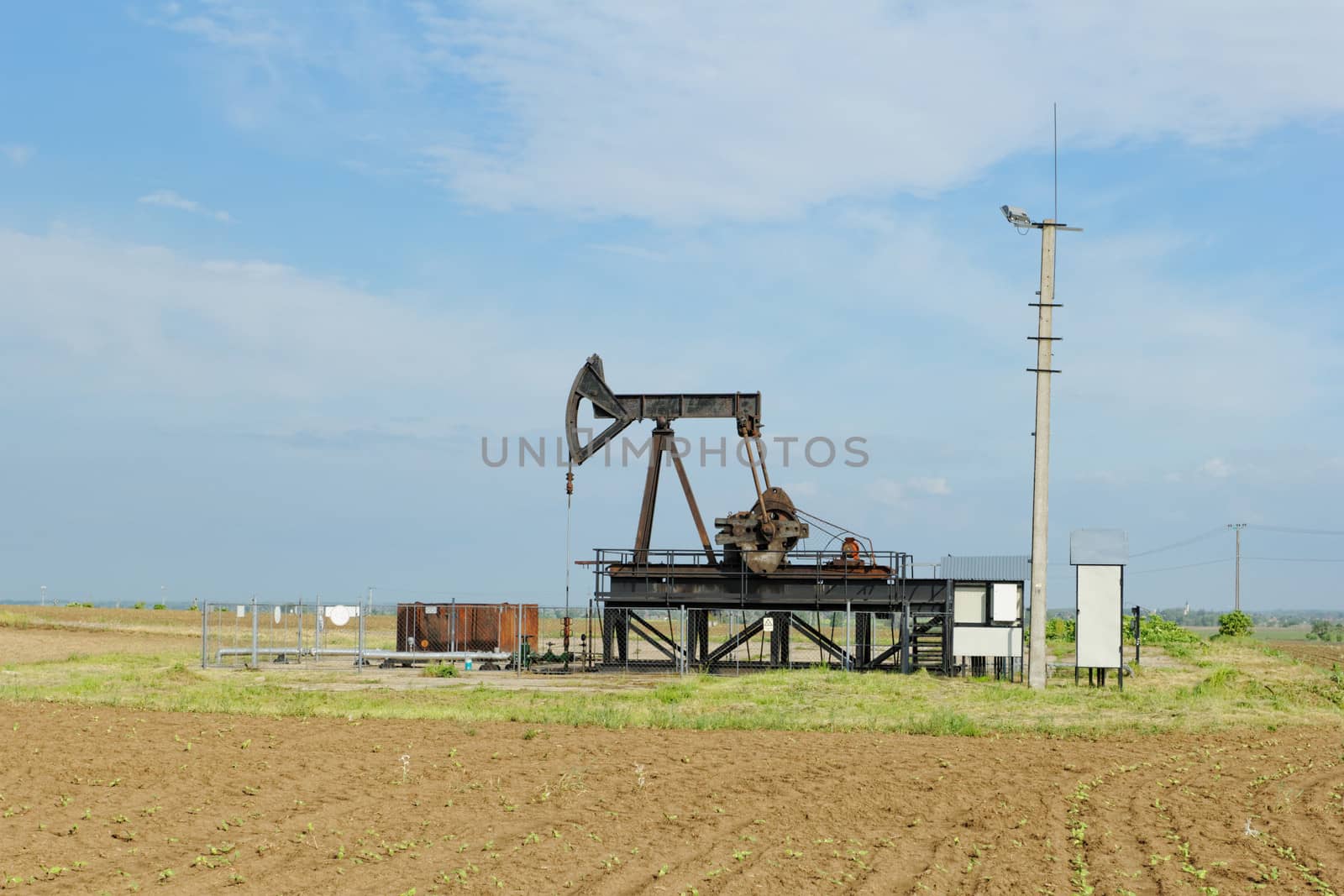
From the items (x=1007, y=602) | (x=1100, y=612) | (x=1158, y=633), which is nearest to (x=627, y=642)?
(x=1007, y=602)

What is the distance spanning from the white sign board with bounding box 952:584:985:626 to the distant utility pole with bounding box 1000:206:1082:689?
332cm

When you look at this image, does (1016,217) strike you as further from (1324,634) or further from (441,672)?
(1324,634)

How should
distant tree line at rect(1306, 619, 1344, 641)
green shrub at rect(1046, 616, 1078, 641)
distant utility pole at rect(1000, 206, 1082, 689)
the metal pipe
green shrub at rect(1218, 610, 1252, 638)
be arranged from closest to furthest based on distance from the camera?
distant utility pole at rect(1000, 206, 1082, 689) → the metal pipe → green shrub at rect(1046, 616, 1078, 641) → green shrub at rect(1218, 610, 1252, 638) → distant tree line at rect(1306, 619, 1344, 641)

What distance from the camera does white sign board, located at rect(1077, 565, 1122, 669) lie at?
26.4 metres

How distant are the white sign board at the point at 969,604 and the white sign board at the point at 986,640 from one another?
48 centimetres

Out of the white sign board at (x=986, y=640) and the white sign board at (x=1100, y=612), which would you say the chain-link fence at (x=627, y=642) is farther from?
the white sign board at (x=1100, y=612)

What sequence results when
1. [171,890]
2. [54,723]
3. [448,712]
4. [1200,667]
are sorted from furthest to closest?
1. [1200,667]
2. [448,712]
3. [54,723]
4. [171,890]

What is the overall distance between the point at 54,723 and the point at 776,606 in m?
16.6

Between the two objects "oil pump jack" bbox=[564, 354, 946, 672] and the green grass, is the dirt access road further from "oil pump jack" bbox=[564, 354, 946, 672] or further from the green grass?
"oil pump jack" bbox=[564, 354, 946, 672]

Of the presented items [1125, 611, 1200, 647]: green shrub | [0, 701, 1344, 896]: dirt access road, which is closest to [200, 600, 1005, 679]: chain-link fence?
[0, 701, 1344, 896]: dirt access road

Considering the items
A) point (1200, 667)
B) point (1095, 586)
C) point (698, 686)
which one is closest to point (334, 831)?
point (698, 686)

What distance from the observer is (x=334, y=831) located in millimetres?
11234

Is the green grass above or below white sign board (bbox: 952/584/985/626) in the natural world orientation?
below

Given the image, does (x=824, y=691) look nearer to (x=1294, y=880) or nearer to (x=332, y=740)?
(x=332, y=740)
